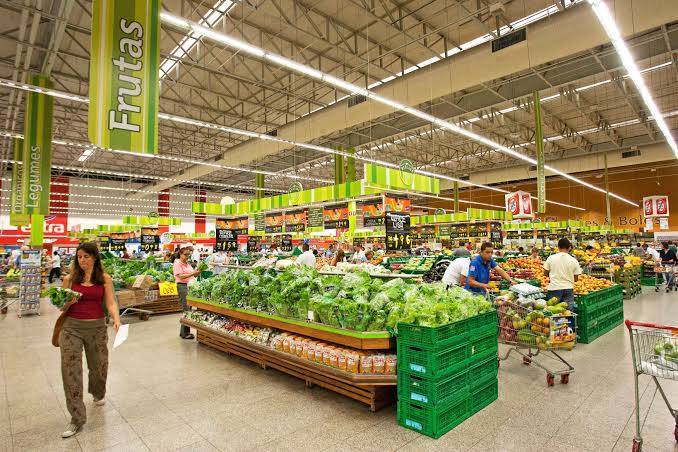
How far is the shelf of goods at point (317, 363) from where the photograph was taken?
136 inches

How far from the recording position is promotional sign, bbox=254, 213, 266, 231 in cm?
1616

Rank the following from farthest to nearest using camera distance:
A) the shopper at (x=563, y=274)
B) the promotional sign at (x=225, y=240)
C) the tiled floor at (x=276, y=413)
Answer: the promotional sign at (x=225, y=240) → the shopper at (x=563, y=274) → the tiled floor at (x=276, y=413)

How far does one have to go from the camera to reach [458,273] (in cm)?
523

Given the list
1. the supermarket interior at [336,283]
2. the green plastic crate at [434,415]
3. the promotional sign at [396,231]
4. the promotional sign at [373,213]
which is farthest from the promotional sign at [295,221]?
the green plastic crate at [434,415]

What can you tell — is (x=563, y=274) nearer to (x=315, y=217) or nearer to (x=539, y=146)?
(x=539, y=146)

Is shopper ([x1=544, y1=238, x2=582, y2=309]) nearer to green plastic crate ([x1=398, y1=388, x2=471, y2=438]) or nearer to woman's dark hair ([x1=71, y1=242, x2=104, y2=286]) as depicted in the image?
green plastic crate ([x1=398, y1=388, x2=471, y2=438])

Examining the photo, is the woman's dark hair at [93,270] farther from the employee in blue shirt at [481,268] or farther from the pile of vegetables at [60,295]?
the employee in blue shirt at [481,268]

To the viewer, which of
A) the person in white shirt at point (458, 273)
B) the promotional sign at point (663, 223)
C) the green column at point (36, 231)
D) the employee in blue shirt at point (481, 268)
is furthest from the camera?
the promotional sign at point (663, 223)

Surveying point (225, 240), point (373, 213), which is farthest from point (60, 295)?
point (225, 240)

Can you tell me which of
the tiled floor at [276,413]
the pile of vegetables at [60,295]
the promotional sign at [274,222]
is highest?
the promotional sign at [274,222]

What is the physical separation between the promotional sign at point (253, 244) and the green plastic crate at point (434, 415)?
13541 millimetres

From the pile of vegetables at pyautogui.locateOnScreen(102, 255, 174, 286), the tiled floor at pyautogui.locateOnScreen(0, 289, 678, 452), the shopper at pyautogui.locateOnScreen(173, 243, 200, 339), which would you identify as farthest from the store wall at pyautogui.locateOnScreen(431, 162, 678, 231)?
the shopper at pyautogui.locateOnScreen(173, 243, 200, 339)

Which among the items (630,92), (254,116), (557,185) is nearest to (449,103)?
(630,92)

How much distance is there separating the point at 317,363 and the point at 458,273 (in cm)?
245
